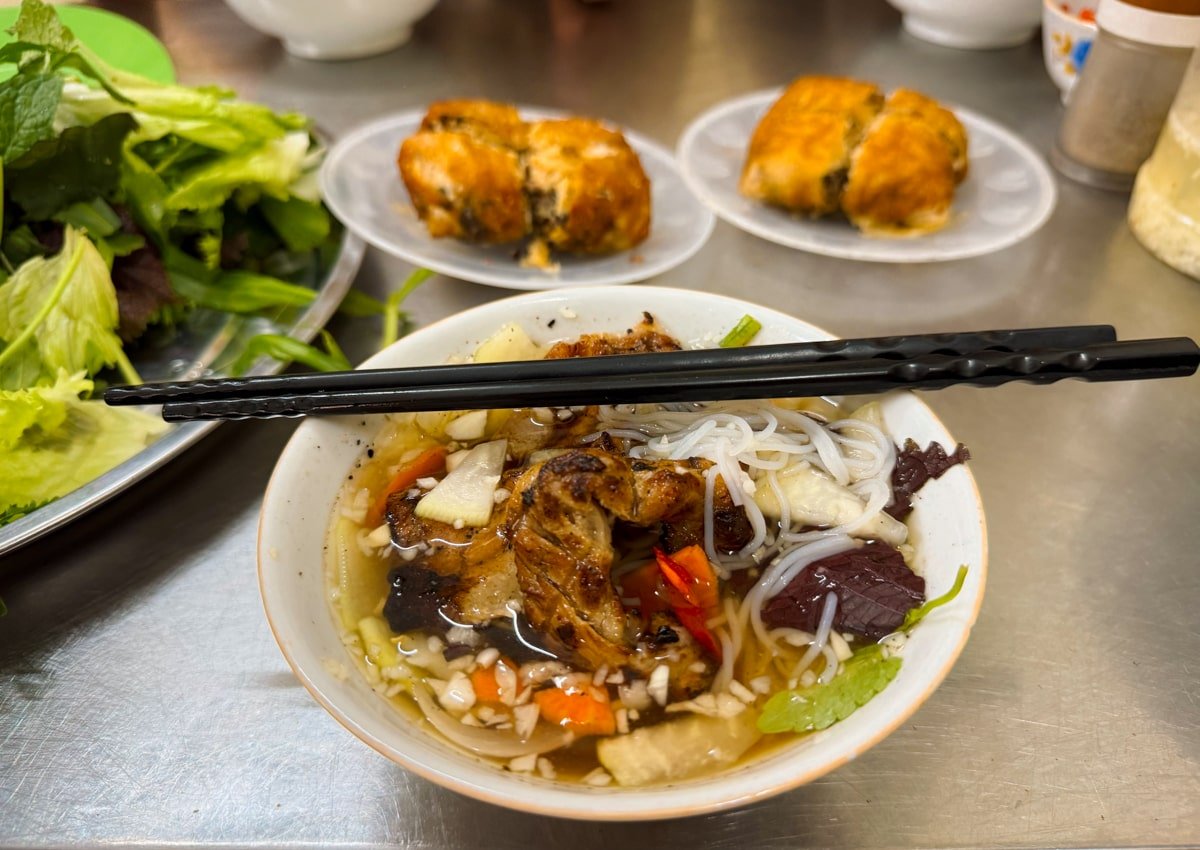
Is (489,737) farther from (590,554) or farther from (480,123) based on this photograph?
(480,123)

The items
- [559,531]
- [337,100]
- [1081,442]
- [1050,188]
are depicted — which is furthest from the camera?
[337,100]

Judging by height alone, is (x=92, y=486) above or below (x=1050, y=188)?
below

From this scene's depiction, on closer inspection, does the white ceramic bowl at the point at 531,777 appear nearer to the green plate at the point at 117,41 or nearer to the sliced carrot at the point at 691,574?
the sliced carrot at the point at 691,574

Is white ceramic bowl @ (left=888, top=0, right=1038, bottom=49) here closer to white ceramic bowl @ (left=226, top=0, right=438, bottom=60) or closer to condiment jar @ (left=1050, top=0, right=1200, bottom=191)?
condiment jar @ (left=1050, top=0, right=1200, bottom=191)

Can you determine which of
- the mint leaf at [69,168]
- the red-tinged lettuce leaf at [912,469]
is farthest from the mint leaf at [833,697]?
the mint leaf at [69,168]

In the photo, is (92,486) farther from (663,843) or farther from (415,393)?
(663,843)

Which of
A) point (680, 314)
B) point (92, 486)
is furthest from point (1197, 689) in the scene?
point (92, 486)

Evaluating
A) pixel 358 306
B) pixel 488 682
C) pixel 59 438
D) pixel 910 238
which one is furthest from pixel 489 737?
pixel 910 238
